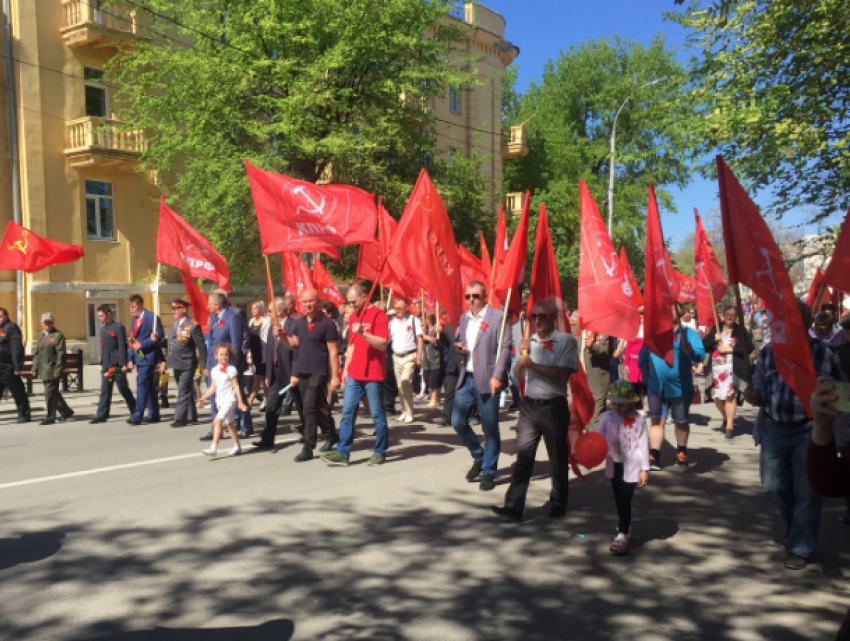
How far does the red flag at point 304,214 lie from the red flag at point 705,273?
4670 mm

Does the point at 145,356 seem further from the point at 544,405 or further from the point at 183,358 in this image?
the point at 544,405

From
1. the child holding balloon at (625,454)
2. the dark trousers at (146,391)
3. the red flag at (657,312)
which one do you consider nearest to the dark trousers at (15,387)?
the dark trousers at (146,391)

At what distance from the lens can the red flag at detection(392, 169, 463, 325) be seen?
8320 mm

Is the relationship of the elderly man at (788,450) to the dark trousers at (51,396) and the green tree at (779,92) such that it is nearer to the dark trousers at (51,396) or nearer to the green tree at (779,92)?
the green tree at (779,92)

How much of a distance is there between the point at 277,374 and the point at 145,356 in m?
2.51

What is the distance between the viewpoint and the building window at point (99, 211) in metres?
23.8

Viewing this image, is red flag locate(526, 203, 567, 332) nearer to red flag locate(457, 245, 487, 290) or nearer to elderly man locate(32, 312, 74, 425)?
red flag locate(457, 245, 487, 290)

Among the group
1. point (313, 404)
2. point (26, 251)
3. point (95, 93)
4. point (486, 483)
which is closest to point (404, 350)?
point (313, 404)

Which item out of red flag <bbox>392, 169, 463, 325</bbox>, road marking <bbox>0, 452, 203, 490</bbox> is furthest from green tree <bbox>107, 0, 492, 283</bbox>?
road marking <bbox>0, 452, 203, 490</bbox>

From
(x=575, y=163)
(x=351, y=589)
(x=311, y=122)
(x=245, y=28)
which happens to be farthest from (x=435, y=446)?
(x=575, y=163)

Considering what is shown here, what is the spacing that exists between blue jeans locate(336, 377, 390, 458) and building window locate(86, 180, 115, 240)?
18056 millimetres

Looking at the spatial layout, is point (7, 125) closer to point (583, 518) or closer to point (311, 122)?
point (311, 122)

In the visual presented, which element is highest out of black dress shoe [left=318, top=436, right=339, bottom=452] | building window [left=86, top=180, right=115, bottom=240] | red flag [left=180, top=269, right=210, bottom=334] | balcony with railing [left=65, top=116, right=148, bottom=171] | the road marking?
balcony with railing [left=65, top=116, right=148, bottom=171]

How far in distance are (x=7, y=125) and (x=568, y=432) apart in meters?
20.5
